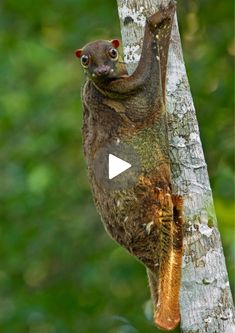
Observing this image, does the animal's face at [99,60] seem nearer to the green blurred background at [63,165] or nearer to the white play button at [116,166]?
the white play button at [116,166]

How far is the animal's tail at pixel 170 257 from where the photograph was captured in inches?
186

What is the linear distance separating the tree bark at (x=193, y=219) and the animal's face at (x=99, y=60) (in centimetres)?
17

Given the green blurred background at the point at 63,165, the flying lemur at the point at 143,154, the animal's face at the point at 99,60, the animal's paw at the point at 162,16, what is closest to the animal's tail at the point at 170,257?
the flying lemur at the point at 143,154

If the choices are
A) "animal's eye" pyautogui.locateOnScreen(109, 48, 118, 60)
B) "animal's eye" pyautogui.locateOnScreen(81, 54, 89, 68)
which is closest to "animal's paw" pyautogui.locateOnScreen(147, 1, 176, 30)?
"animal's eye" pyautogui.locateOnScreen(109, 48, 118, 60)

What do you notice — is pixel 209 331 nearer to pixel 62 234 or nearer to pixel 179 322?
pixel 179 322

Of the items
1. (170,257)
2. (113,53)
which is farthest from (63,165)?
(170,257)

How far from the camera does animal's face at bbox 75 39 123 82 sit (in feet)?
15.9

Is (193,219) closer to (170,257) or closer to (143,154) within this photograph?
(170,257)

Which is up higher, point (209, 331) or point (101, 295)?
point (209, 331)

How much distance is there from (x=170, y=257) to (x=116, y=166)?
43cm

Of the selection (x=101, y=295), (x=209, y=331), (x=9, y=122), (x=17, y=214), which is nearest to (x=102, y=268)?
(x=101, y=295)

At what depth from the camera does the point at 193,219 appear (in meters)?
4.85

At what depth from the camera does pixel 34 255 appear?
33.4ft

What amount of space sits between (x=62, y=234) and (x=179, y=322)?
551 cm
